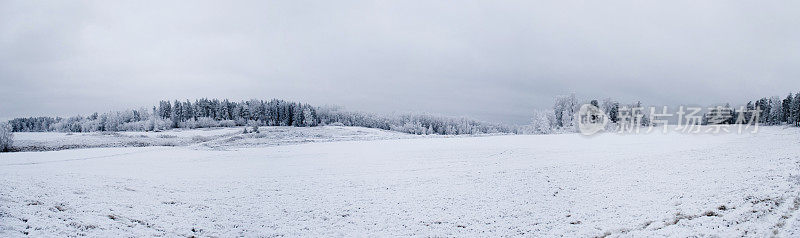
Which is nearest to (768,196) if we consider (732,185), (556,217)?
(732,185)

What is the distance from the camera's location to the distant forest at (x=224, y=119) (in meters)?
116

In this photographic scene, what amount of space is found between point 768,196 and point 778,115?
4310 inches

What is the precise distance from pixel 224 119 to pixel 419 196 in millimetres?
123229

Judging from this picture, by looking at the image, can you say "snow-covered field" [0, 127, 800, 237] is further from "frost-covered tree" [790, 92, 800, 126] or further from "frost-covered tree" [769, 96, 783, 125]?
"frost-covered tree" [769, 96, 783, 125]

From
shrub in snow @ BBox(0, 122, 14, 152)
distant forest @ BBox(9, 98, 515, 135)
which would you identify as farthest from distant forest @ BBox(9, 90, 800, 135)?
shrub in snow @ BBox(0, 122, 14, 152)

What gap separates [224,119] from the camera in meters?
128

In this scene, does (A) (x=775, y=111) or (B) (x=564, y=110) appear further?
(A) (x=775, y=111)

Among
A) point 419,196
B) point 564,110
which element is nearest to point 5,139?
point 419,196

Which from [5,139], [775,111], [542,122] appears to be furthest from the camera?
[775,111]

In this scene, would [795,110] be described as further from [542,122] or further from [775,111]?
[542,122]

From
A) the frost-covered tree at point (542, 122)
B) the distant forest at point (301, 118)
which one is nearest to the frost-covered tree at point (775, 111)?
the distant forest at point (301, 118)

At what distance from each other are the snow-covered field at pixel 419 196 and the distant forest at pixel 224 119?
87.7 meters

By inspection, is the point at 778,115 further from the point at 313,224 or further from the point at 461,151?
the point at 313,224

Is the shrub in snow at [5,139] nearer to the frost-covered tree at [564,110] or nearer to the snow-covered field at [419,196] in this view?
the snow-covered field at [419,196]
